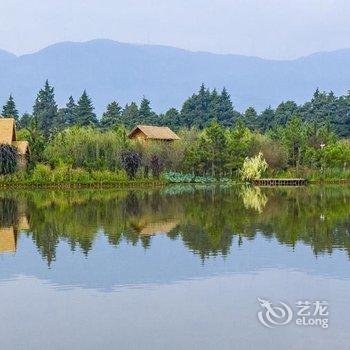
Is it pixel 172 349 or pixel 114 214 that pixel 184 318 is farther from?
pixel 114 214

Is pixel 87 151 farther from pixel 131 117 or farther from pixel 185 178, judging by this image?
pixel 131 117

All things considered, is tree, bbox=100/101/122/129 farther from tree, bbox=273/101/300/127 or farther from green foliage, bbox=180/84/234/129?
tree, bbox=273/101/300/127

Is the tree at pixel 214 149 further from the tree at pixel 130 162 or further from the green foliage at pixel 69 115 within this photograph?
the green foliage at pixel 69 115

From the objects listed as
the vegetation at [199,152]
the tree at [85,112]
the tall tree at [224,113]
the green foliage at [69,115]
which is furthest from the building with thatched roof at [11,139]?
the tall tree at [224,113]

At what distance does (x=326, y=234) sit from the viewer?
16.2m

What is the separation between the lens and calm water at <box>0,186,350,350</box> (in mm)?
7918

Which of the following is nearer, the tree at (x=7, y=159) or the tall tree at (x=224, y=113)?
the tree at (x=7, y=159)

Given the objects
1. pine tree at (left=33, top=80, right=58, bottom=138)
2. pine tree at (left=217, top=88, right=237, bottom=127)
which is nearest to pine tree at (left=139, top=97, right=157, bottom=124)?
pine tree at (left=217, top=88, right=237, bottom=127)

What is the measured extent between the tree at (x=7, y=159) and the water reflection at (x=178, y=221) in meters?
6.42

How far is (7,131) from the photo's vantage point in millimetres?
38781

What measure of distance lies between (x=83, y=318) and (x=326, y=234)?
8794mm

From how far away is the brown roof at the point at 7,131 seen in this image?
38.0 m

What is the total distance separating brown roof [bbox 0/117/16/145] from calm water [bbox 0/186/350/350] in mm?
17410

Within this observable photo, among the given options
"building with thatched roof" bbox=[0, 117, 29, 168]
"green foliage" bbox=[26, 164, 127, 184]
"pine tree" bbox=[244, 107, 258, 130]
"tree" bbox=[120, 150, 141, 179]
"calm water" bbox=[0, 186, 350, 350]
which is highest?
"pine tree" bbox=[244, 107, 258, 130]
